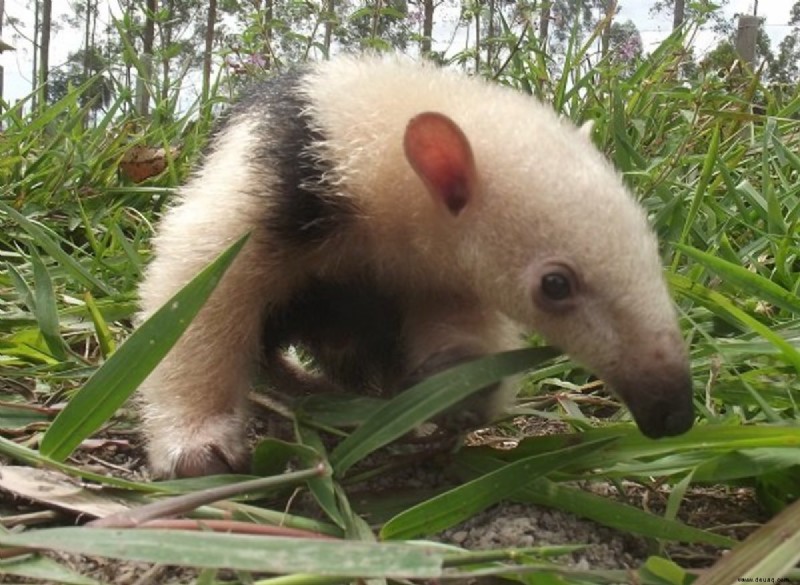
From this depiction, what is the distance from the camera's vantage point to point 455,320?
2891mm

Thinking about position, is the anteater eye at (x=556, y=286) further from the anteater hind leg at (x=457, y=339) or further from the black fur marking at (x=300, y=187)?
the black fur marking at (x=300, y=187)

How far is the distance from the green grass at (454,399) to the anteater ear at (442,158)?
0.49 m

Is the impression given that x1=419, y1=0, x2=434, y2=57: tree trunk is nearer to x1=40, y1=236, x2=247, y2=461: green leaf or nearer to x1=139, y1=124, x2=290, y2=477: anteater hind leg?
x1=139, y1=124, x2=290, y2=477: anteater hind leg

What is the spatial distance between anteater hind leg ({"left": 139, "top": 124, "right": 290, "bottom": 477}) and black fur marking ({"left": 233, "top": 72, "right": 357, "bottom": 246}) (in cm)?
5

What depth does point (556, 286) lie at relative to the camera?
2.38 m

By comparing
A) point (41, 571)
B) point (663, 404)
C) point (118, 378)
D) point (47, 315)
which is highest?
point (663, 404)

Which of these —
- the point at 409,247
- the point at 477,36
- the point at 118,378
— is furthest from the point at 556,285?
the point at 477,36

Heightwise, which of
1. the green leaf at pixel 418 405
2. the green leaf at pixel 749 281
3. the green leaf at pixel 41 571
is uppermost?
the green leaf at pixel 749 281

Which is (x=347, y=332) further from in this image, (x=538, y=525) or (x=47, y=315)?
(x=538, y=525)

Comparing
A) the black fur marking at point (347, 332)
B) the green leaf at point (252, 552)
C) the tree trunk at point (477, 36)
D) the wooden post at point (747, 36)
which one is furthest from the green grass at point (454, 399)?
the wooden post at point (747, 36)

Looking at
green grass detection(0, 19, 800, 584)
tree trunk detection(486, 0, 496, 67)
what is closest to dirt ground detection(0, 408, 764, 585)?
green grass detection(0, 19, 800, 584)

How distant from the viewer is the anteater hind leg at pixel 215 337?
7.91 ft

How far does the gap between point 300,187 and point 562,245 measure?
717mm

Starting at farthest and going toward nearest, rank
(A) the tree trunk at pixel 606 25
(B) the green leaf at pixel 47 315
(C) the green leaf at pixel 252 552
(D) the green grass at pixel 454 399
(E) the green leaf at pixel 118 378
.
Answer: (A) the tree trunk at pixel 606 25, (B) the green leaf at pixel 47 315, (E) the green leaf at pixel 118 378, (D) the green grass at pixel 454 399, (C) the green leaf at pixel 252 552
